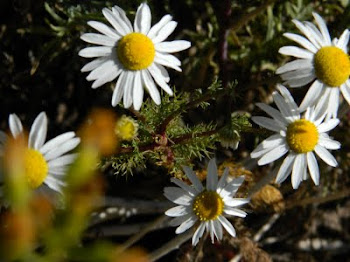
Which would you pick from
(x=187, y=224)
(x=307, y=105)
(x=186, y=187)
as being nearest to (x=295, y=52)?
(x=307, y=105)

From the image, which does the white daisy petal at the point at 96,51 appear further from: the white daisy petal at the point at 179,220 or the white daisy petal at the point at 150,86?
the white daisy petal at the point at 179,220

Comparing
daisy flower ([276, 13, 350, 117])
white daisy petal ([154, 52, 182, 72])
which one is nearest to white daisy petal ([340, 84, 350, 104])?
daisy flower ([276, 13, 350, 117])

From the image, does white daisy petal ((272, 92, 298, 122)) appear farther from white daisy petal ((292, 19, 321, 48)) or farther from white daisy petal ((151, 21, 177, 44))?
white daisy petal ((151, 21, 177, 44))

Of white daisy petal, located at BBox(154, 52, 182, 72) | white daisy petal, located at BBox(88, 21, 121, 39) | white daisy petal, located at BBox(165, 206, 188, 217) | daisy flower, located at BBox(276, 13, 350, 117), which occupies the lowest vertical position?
white daisy petal, located at BBox(165, 206, 188, 217)

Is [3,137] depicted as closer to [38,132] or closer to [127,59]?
[38,132]

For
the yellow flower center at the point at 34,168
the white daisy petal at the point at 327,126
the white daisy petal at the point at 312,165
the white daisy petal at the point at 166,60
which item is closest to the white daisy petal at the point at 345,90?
the white daisy petal at the point at 327,126

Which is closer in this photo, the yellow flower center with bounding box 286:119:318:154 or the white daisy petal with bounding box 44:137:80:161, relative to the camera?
the white daisy petal with bounding box 44:137:80:161

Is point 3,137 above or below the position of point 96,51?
below
